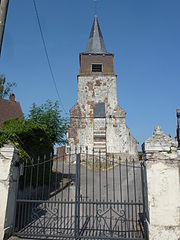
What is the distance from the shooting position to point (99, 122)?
21250mm

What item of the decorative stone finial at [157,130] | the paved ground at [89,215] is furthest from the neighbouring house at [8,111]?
the decorative stone finial at [157,130]

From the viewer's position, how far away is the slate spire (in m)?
24.8

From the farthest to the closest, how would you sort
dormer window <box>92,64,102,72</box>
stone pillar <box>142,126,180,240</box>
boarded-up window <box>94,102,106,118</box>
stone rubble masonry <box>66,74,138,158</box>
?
dormer window <box>92,64,102,72</box> → boarded-up window <box>94,102,106,118</box> → stone rubble masonry <box>66,74,138,158</box> → stone pillar <box>142,126,180,240</box>

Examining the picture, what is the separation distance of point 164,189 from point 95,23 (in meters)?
29.1

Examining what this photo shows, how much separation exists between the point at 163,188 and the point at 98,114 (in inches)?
679

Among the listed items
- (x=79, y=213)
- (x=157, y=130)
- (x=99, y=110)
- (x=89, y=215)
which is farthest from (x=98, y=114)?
(x=79, y=213)

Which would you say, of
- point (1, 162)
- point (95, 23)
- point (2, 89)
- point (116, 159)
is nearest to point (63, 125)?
point (1, 162)

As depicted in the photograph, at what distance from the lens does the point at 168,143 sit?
4410 millimetres

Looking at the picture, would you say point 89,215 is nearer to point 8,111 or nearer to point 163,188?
point 163,188

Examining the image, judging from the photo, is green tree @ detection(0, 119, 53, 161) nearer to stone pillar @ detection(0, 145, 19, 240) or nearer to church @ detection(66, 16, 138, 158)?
stone pillar @ detection(0, 145, 19, 240)

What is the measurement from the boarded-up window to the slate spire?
7.26 meters

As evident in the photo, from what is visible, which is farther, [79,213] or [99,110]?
[99,110]

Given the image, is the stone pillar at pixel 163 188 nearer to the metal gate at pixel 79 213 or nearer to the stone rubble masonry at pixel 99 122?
the metal gate at pixel 79 213

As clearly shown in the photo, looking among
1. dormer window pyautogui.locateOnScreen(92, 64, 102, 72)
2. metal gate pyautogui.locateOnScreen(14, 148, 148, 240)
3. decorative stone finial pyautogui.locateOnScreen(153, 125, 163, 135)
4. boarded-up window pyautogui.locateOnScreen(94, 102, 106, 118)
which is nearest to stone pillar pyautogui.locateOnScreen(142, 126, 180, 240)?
decorative stone finial pyautogui.locateOnScreen(153, 125, 163, 135)
